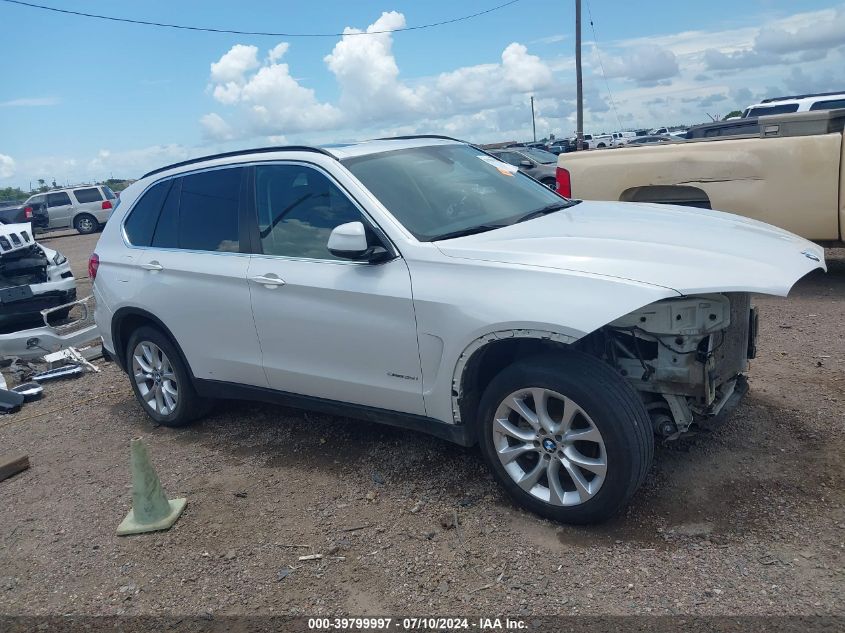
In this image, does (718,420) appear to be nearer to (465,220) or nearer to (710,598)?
(710,598)

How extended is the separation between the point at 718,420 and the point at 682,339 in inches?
26.7

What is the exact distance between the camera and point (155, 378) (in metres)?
5.55

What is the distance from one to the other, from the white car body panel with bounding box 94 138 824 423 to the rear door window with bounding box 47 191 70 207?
26594 millimetres

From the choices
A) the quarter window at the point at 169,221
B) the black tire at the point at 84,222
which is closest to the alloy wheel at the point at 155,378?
the quarter window at the point at 169,221

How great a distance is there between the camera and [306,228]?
4.43m

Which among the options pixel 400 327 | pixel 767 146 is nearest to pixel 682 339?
pixel 400 327

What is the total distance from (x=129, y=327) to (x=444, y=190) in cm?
276

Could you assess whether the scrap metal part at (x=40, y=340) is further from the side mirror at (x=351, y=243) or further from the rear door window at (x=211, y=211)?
the side mirror at (x=351, y=243)

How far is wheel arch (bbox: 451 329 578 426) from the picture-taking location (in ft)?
11.7

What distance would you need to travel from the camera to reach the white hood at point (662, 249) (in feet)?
10.7

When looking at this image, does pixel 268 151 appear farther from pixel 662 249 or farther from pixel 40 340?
pixel 40 340

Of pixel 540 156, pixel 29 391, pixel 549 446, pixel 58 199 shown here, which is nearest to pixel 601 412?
pixel 549 446

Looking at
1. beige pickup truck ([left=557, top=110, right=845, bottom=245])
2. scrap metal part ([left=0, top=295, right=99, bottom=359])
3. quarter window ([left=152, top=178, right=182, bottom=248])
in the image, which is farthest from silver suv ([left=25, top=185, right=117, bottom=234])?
quarter window ([left=152, top=178, right=182, bottom=248])

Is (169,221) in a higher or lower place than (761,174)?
higher
